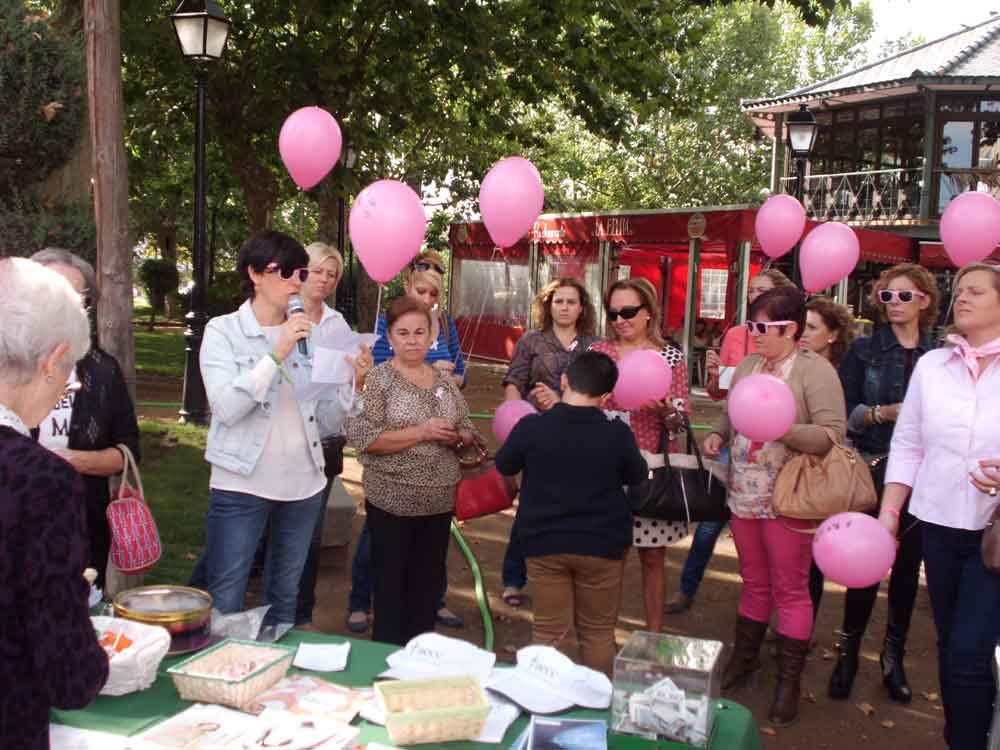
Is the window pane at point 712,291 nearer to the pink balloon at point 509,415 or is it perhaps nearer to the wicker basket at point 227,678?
the pink balloon at point 509,415

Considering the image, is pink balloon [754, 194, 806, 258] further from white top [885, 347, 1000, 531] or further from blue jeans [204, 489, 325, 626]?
blue jeans [204, 489, 325, 626]

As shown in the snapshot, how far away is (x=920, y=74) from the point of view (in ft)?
72.9

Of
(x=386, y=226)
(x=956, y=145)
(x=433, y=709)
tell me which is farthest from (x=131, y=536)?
(x=956, y=145)

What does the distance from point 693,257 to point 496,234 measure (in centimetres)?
1021

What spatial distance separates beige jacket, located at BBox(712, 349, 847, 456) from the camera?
3725mm

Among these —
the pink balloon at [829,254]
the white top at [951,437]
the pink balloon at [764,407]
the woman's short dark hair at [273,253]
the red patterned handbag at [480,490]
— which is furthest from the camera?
the pink balloon at [829,254]

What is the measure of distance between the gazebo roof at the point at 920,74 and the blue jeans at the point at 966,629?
22.2 meters

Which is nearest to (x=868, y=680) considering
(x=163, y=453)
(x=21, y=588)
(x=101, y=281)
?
(x=21, y=588)

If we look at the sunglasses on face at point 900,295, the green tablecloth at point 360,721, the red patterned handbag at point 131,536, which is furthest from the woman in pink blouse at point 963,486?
the red patterned handbag at point 131,536

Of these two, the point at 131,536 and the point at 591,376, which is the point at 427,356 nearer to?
the point at 591,376

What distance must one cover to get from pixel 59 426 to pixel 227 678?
1.58m

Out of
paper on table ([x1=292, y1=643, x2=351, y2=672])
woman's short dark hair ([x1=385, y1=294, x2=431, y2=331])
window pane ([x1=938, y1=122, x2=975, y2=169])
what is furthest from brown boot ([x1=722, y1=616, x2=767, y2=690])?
window pane ([x1=938, y1=122, x2=975, y2=169])

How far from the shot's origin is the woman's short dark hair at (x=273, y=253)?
3271 millimetres

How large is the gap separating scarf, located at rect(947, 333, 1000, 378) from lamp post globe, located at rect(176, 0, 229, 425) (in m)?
5.39
